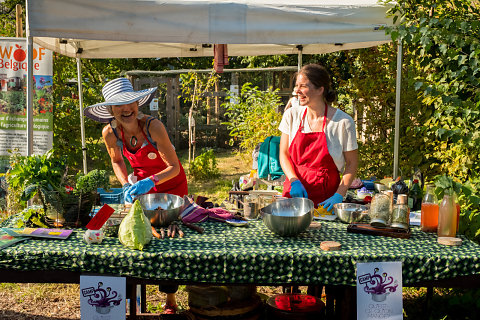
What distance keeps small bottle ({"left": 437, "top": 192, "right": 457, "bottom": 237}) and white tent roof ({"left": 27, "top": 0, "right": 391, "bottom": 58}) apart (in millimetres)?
1648

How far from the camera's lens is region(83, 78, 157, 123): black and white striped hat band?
9.60 ft

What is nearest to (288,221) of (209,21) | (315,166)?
(315,166)

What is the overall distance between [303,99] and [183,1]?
1126mm

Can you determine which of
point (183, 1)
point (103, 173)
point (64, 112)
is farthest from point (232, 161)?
point (103, 173)

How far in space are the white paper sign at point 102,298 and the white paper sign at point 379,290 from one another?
41.2 inches

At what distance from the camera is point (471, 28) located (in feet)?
10.6

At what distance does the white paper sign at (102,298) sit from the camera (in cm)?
208

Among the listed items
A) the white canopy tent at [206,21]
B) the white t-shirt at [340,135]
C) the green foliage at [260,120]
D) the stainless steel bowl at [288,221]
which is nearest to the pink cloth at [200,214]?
the stainless steel bowl at [288,221]

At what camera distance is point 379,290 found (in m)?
2.09

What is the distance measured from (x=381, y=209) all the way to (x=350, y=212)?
0.17m

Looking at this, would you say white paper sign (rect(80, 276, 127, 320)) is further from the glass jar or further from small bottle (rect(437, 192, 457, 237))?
small bottle (rect(437, 192, 457, 237))

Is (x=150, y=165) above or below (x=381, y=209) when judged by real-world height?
above

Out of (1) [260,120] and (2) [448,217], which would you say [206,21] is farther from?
(1) [260,120]

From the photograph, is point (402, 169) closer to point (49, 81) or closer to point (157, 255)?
point (157, 255)
